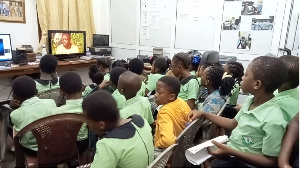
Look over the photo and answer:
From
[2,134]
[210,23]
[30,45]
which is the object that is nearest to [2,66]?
[30,45]

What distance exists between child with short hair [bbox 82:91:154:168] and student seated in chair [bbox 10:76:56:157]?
698mm

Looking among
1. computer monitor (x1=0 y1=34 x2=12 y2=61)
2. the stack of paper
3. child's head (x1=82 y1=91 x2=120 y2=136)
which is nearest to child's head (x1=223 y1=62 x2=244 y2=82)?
the stack of paper

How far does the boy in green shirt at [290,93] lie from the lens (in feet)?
4.05

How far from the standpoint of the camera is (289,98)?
4.15 feet

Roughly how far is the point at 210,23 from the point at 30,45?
3.24 meters

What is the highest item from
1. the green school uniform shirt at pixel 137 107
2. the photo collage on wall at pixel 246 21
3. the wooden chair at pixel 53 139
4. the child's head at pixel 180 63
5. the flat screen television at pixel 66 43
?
the photo collage on wall at pixel 246 21

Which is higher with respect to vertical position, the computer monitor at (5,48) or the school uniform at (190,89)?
the computer monitor at (5,48)

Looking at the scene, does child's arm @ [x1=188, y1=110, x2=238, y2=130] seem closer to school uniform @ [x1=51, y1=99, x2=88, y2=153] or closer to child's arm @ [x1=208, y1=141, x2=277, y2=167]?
child's arm @ [x1=208, y1=141, x2=277, y2=167]

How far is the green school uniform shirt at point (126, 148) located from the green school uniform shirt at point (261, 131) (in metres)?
0.45

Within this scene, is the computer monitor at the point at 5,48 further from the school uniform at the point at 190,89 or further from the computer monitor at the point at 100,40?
the school uniform at the point at 190,89

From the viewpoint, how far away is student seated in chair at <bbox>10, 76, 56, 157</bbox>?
1.65m

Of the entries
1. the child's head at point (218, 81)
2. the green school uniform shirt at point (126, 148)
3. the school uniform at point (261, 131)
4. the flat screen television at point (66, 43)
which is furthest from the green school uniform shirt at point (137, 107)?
the flat screen television at point (66, 43)

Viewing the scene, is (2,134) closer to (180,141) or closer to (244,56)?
(180,141)

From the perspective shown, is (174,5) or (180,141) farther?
(174,5)
